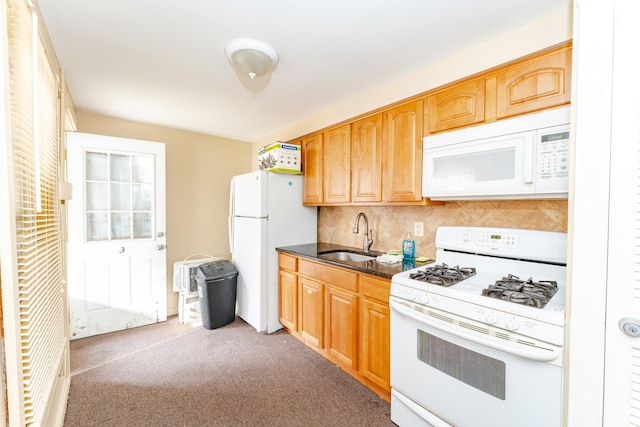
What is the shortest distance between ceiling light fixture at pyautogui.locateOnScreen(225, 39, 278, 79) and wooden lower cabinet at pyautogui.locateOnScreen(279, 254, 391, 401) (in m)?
1.57

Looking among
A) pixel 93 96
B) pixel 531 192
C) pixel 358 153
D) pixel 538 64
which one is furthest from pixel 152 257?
pixel 538 64

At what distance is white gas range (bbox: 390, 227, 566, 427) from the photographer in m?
1.13

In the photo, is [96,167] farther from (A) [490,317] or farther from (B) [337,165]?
(A) [490,317]

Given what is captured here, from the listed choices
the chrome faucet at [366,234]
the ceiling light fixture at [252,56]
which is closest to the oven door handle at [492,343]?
the chrome faucet at [366,234]

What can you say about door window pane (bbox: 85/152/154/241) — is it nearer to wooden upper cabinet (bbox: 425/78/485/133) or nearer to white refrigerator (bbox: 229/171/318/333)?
white refrigerator (bbox: 229/171/318/333)

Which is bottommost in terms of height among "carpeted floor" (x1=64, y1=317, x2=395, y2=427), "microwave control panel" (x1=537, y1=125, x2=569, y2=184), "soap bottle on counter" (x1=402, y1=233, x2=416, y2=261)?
"carpeted floor" (x1=64, y1=317, x2=395, y2=427)

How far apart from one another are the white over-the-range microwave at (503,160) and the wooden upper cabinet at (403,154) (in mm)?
88

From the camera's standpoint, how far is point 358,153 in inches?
96.9

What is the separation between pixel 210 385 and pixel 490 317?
196cm

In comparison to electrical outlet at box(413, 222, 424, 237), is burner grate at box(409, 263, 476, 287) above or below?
below

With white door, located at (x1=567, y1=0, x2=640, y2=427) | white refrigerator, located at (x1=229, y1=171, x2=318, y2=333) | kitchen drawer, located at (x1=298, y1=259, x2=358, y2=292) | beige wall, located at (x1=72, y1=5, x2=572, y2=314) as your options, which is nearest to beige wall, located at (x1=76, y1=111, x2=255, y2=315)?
beige wall, located at (x1=72, y1=5, x2=572, y2=314)

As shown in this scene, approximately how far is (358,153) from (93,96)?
248cm

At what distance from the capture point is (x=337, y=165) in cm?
267

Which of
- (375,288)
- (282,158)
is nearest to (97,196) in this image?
(282,158)
